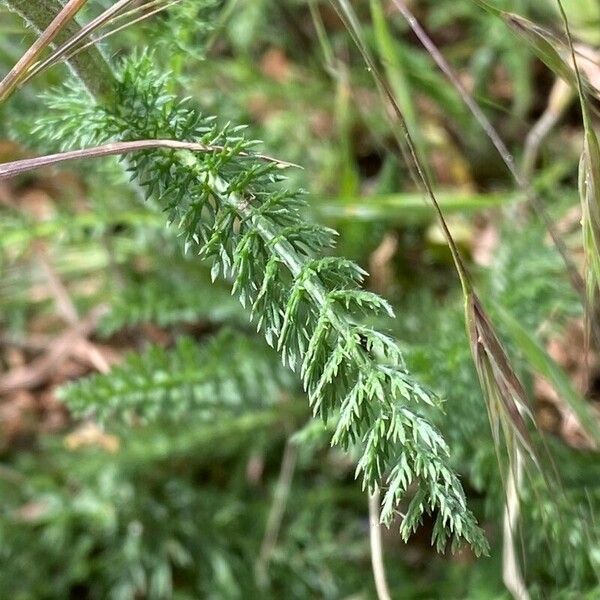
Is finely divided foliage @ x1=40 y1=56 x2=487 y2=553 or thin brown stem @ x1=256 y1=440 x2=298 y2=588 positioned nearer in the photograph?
finely divided foliage @ x1=40 y1=56 x2=487 y2=553

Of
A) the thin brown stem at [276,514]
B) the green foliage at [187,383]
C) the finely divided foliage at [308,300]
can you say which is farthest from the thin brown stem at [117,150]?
the thin brown stem at [276,514]

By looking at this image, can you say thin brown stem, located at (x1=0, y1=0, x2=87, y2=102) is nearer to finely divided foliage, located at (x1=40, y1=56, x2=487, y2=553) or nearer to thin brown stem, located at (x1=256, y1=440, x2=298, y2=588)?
finely divided foliage, located at (x1=40, y1=56, x2=487, y2=553)

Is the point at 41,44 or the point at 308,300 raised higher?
the point at 41,44

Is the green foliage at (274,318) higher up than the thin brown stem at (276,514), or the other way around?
the green foliage at (274,318)

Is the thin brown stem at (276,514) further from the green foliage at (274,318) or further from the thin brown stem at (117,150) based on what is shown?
the thin brown stem at (117,150)

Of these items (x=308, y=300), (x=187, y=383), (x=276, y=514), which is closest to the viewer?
(x=308, y=300)

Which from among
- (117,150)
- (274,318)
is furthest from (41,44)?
(274,318)

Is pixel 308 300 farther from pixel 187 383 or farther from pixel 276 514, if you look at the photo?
pixel 276 514

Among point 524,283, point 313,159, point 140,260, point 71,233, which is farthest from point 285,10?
point 524,283

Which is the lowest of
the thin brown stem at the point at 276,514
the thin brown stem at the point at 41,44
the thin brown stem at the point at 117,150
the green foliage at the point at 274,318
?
the thin brown stem at the point at 276,514

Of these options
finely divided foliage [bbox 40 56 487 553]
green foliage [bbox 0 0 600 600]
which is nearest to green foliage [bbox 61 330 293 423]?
green foliage [bbox 0 0 600 600]
